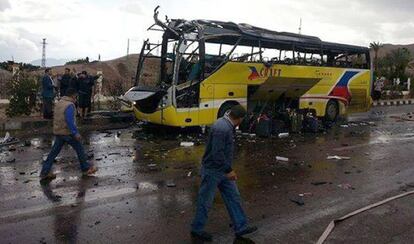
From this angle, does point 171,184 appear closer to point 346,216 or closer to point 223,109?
point 346,216

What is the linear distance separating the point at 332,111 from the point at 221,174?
14018mm

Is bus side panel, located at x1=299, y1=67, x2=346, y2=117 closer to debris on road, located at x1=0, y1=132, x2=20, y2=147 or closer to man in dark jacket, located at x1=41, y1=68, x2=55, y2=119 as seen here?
man in dark jacket, located at x1=41, y1=68, x2=55, y2=119

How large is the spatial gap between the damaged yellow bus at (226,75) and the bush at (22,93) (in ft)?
11.9

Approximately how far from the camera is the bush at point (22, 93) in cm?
1544

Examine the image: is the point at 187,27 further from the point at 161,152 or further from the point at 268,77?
the point at 161,152

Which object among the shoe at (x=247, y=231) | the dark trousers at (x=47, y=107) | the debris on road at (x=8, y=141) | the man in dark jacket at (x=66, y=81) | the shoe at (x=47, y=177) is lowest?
the shoe at (x=247, y=231)

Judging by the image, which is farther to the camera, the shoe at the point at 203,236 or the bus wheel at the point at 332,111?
the bus wheel at the point at 332,111

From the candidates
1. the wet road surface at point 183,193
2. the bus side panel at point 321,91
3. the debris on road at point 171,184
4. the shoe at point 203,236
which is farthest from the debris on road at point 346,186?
the bus side panel at point 321,91

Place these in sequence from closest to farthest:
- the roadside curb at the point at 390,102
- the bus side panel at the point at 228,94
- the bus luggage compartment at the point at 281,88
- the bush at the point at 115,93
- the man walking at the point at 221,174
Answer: the man walking at the point at 221,174 < the bus side panel at the point at 228,94 < the bus luggage compartment at the point at 281,88 < the bush at the point at 115,93 < the roadside curb at the point at 390,102

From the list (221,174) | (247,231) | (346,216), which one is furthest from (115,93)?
(247,231)

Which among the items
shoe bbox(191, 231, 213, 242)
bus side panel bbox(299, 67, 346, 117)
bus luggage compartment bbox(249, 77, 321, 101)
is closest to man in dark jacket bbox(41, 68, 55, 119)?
Result: bus luggage compartment bbox(249, 77, 321, 101)

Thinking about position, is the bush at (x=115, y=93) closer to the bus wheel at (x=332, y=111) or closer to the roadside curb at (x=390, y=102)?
the bus wheel at (x=332, y=111)

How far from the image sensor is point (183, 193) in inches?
293

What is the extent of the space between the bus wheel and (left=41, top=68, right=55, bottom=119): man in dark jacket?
10.1 metres
